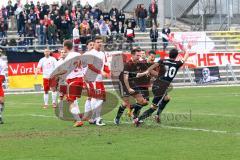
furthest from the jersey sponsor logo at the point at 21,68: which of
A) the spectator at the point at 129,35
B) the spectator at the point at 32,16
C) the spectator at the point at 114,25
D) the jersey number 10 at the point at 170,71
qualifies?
the jersey number 10 at the point at 170,71

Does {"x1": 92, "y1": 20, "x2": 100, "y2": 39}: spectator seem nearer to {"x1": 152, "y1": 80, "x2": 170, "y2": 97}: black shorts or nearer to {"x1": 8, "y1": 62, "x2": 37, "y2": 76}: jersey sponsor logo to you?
{"x1": 8, "y1": 62, "x2": 37, "y2": 76}: jersey sponsor logo

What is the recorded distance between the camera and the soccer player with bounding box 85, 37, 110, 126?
1734cm

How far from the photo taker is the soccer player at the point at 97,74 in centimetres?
1734

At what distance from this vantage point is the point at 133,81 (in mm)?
17188

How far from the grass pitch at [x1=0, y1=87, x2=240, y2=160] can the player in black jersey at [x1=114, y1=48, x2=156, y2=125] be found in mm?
551

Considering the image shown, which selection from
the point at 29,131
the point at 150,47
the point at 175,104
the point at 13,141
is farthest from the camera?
the point at 150,47

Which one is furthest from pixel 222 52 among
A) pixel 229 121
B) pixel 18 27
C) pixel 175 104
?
pixel 229 121

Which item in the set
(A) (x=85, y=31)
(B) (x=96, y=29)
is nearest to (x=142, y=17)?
(B) (x=96, y=29)

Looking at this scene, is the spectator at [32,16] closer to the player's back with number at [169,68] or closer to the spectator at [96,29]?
the spectator at [96,29]

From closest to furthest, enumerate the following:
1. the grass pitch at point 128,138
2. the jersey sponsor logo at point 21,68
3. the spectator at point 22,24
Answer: the grass pitch at point 128,138
the jersey sponsor logo at point 21,68
the spectator at point 22,24

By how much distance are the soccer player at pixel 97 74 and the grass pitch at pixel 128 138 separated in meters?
0.59

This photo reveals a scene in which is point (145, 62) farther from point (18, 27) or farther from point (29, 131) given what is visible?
point (18, 27)

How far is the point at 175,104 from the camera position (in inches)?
966

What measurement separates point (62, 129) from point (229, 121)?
4270 mm
